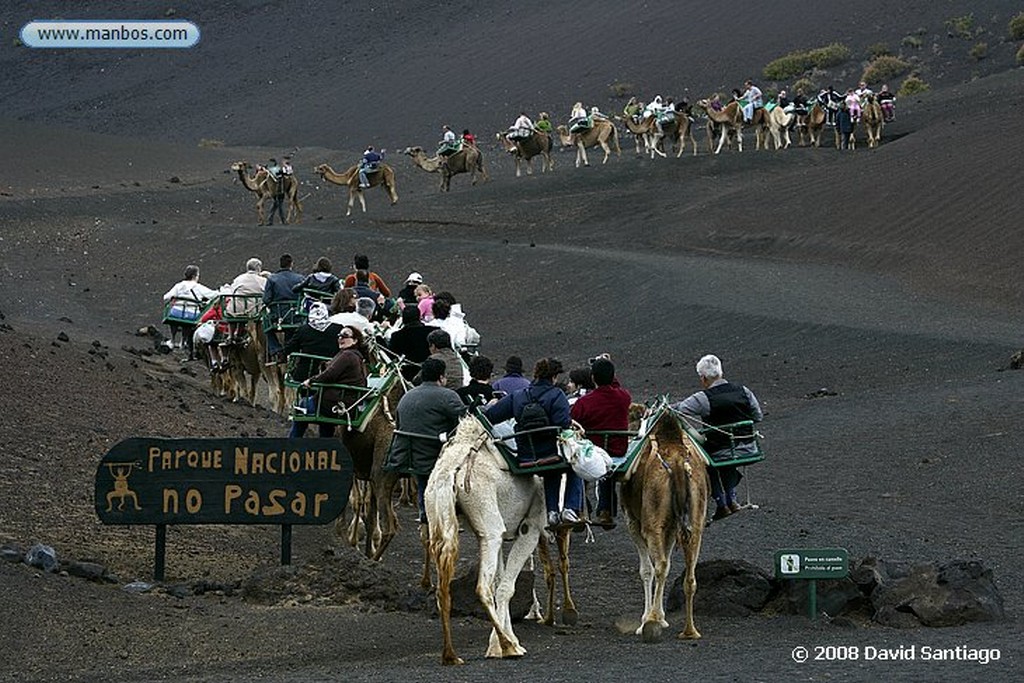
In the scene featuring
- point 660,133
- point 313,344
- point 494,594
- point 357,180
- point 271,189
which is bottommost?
point 494,594

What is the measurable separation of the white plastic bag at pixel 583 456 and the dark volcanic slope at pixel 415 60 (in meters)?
A: 58.4

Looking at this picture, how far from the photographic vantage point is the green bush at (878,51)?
76625 mm

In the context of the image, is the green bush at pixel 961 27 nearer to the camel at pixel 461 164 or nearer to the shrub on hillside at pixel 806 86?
the shrub on hillside at pixel 806 86

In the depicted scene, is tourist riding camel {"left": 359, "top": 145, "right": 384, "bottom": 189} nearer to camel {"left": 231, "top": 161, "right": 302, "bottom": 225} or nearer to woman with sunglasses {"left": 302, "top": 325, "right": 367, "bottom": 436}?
camel {"left": 231, "top": 161, "right": 302, "bottom": 225}

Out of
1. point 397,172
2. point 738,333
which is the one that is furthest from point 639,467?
point 397,172

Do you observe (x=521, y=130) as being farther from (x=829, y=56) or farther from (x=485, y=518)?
(x=485, y=518)

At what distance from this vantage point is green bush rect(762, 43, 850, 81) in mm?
76875

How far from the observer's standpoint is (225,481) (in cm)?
1542

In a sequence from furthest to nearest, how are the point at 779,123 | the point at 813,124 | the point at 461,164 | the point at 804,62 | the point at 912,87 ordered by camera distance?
the point at 804,62 < the point at 912,87 < the point at 813,124 < the point at 779,123 < the point at 461,164

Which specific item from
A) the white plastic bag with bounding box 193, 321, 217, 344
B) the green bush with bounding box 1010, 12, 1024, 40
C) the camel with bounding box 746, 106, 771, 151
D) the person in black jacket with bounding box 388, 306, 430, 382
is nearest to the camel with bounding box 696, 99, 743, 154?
the camel with bounding box 746, 106, 771, 151

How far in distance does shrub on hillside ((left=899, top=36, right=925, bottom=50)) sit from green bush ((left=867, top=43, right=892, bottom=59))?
30.5 inches

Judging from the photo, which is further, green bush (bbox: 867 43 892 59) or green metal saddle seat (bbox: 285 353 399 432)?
green bush (bbox: 867 43 892 59)

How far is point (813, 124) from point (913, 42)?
2377 cm

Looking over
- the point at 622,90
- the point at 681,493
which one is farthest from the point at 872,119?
the point at 681,493
